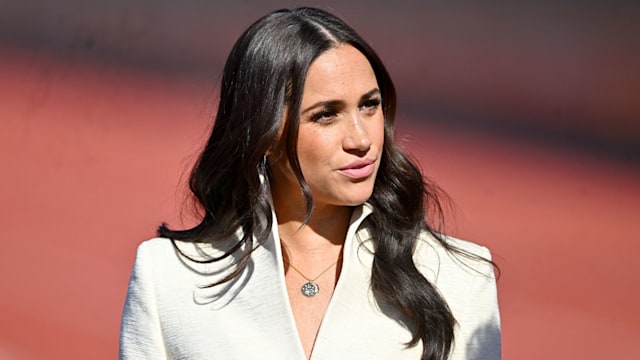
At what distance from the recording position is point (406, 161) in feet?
9.53

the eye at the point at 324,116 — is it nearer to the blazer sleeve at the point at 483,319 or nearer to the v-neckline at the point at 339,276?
the v-neckline at the point at 339,276

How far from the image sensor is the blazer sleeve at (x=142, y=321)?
285 centimetres

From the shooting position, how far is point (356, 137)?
107 inches

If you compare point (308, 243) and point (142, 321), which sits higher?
point (308, 243)

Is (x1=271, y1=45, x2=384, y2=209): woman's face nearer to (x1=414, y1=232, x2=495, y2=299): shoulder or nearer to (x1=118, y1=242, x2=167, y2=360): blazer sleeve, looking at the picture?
(x1=414, y1=232, x2=495, y2=299): shoulder

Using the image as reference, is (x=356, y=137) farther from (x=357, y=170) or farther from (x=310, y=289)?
(x=310, y=289)

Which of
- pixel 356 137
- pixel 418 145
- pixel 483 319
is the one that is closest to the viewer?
pixel 356 137

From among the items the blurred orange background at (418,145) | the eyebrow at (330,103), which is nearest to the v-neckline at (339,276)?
the eyebrow at (330,103)

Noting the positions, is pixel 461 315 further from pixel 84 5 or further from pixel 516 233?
pixel 84 5

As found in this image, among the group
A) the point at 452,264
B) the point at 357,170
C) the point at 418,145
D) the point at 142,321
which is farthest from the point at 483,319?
the point at 418,145

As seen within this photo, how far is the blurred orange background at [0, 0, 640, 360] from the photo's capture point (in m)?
4.39

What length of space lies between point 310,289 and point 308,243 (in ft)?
0.35

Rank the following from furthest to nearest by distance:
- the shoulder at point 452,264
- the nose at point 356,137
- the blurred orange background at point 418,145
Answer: the blurred orange background at point 418,145
the shoulder at point 452,264
the nose at point 356,137

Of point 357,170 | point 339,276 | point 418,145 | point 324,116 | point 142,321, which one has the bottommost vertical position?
point 142,321
